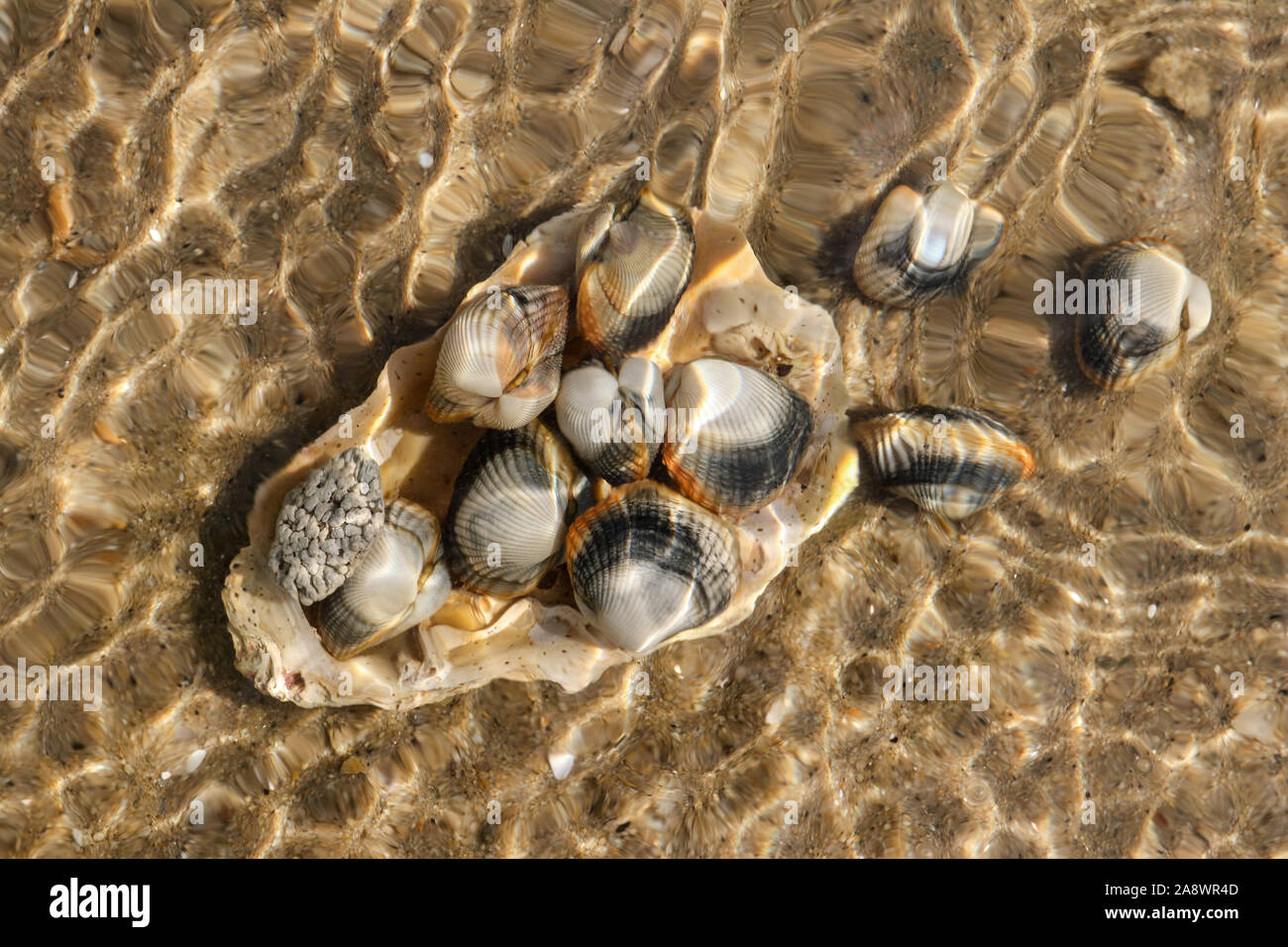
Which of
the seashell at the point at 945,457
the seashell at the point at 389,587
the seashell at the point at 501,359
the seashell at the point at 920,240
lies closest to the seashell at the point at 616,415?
the seashell at the point at 501,359

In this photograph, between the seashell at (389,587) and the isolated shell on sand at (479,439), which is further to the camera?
the isolated shell on sand at (479,439)

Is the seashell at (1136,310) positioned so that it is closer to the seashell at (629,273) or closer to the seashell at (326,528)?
the seashell at (629,273)

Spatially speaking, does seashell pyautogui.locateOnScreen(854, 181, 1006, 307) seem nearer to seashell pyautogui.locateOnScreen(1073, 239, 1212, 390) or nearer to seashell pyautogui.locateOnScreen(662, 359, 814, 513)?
seashell pyautogui.locateOnScreen(1073, 239, 1212, 390)

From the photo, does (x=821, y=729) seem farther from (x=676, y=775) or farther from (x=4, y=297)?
(x=4, y=297)

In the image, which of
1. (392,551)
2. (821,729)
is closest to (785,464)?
(821,729)

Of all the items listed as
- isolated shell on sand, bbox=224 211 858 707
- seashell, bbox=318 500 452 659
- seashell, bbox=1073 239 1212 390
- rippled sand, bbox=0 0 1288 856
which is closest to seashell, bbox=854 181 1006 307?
rippled sand, bbox=0 0 1288 856

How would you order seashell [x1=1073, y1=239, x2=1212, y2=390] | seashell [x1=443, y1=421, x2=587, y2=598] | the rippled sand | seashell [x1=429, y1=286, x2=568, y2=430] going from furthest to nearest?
seashell [x1=1073, y1=239, x2=1212, y2=390] < the rippled sand < seashell [x1=443, y1=421, x2=587, y2=598] < seashell [x1=429, y1=286, x2=568, y2=430]

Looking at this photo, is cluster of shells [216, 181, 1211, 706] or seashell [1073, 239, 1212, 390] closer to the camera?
cluster of shells [216, 181, 1211, 706]
